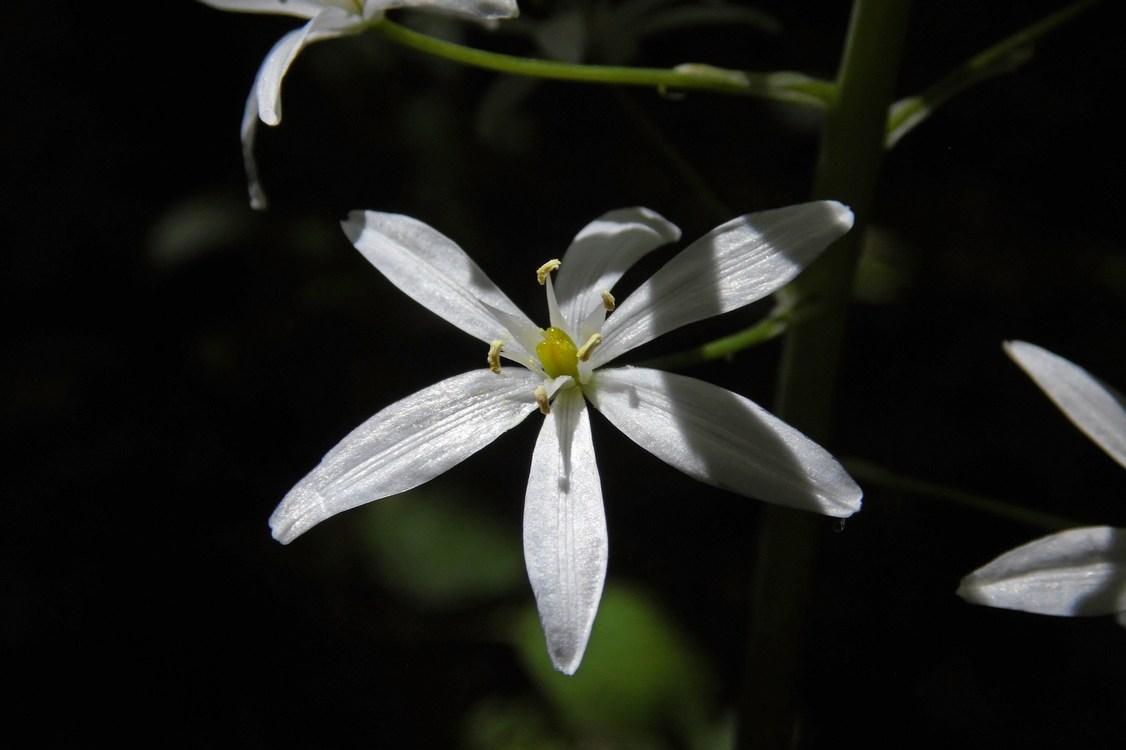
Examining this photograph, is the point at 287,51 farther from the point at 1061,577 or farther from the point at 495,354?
the point at 1061,577

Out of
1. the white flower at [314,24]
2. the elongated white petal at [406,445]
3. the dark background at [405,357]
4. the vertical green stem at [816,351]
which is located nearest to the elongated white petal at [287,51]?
the white flower at [314,24]

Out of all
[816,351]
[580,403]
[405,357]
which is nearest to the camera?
[580,403]

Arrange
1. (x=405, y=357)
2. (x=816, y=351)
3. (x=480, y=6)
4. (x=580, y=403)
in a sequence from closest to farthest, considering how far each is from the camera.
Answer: (x=480, y=6) < (x=580, y=403) < (x=816, y=351) < (x=405, y=357)

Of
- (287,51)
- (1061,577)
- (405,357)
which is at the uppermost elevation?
(287,51)

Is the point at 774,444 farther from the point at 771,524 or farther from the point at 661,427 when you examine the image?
the point at 771,524

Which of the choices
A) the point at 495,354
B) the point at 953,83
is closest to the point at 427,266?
the point at 495,354

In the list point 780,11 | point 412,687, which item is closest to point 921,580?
point 412,687

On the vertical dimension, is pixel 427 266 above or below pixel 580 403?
above

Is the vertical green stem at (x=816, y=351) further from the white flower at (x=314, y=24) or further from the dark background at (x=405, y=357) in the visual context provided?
the dark background at (x=405, y=357)
